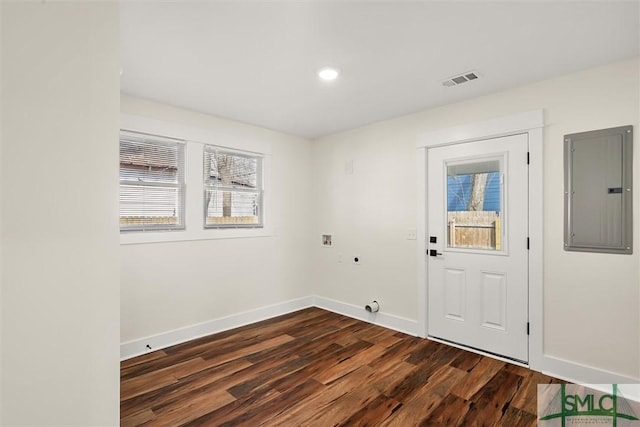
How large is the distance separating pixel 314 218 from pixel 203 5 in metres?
3.23

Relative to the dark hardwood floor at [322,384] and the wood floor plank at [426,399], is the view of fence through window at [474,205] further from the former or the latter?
the wood floor plank at [426,399]

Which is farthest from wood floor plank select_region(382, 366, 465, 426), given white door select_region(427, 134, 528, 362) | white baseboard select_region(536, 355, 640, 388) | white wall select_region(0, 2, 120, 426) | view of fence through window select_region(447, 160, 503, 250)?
white wall select_region(0, 2, 120, 426)

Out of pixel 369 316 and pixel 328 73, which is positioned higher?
pixel 328 73

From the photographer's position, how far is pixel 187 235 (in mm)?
3391

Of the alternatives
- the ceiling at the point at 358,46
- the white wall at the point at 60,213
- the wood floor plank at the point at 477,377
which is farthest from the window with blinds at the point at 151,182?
the wood floor plank at the point at 477,377

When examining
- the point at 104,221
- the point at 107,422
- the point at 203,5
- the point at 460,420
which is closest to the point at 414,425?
the point at 460,420

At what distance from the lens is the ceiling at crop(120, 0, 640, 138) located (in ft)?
5.77

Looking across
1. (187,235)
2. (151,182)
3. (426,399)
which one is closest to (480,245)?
(426,399)

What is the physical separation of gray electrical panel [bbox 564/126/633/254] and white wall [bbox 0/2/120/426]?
3044 millimetres

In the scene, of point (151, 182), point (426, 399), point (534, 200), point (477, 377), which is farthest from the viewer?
point (151, 182)

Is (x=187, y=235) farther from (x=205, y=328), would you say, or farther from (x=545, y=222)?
(x=545, y=222)

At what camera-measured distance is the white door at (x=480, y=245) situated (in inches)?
111

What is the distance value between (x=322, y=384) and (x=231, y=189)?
2.39m

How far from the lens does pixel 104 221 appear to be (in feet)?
3.87
